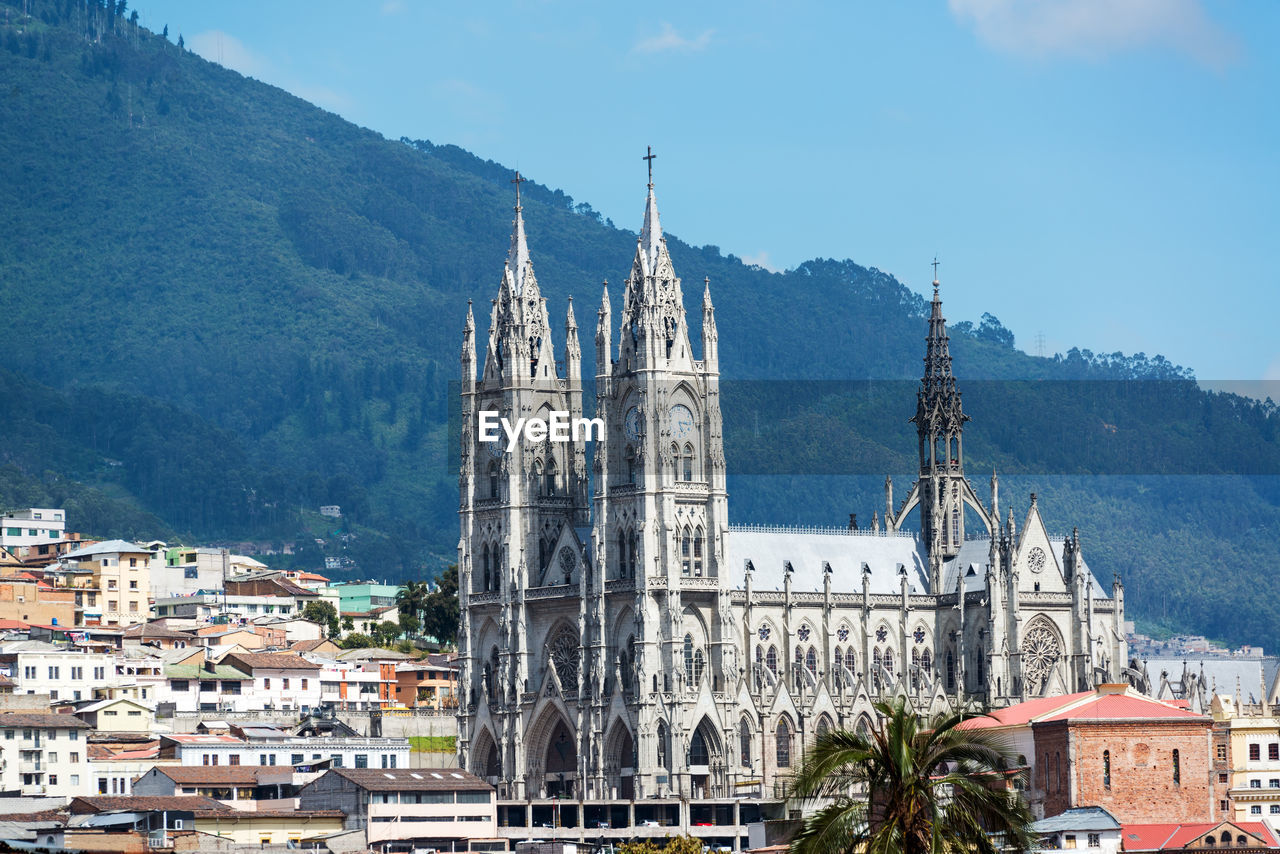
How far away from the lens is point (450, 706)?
16525cm

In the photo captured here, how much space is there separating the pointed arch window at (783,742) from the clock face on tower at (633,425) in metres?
16.5

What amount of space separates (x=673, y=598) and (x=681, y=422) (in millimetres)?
9824

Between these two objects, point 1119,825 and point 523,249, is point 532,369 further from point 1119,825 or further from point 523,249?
point 1119,825

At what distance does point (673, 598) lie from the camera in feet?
439

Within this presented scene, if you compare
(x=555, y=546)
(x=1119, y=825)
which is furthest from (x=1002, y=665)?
(x=1119, y=825)

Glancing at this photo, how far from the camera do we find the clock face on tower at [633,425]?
137500 mm

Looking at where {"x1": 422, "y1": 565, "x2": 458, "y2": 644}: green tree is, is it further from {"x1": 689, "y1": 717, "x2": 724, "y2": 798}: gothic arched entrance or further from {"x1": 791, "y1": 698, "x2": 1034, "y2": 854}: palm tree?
{"x1": 791, "y1": 698, "x2": 1034, "y2": 854}: palm tree

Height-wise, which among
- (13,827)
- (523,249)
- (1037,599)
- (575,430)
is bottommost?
(13,827)

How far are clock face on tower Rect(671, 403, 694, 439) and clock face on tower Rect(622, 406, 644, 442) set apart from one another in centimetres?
166

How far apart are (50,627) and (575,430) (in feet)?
156

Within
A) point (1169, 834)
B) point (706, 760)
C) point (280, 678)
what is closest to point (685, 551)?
point (706, 760)

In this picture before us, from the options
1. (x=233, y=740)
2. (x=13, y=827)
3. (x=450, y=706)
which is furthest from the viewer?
(x=450, y=706)

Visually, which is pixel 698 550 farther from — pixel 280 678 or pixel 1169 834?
pixel 1169 834

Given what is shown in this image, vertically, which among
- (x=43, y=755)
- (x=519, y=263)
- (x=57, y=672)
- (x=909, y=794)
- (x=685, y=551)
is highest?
(x=519, y=263)
